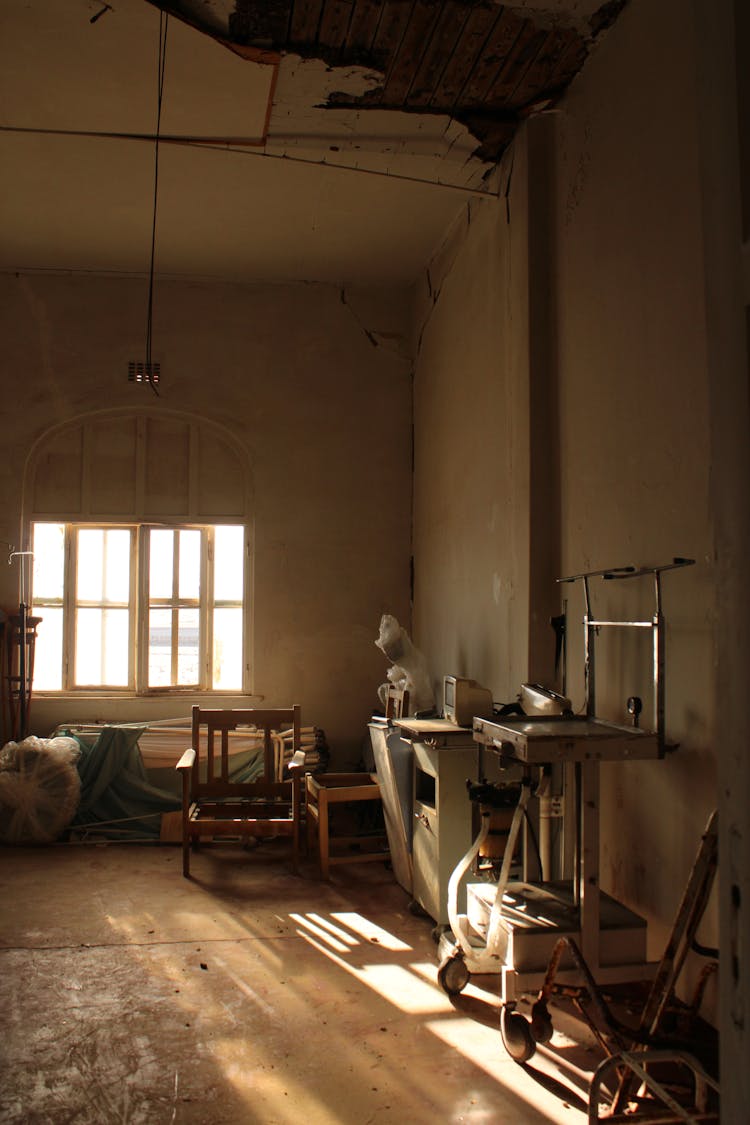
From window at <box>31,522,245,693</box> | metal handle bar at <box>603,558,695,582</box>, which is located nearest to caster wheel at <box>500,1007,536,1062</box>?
metal handle bar at <box>603,558,695,582</box>

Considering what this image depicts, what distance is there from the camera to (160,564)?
6.70m

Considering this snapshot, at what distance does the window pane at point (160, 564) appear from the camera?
22.0ft

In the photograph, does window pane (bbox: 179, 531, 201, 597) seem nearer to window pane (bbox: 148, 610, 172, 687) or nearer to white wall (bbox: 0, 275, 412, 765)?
window pane (bbox: 148, 610, 172, 687)

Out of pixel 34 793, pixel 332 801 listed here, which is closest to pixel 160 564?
pixel 34 793

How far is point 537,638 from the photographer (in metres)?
4.07

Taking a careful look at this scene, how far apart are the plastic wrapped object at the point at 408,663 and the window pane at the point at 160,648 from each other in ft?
6.85

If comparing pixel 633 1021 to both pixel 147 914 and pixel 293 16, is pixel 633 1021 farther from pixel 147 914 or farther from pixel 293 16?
pixel 293 16

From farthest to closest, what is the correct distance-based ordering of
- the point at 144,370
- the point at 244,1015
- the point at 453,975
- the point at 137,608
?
the point at 137,608
the point at 144,370
the point at 453,975
the point at 244,1015

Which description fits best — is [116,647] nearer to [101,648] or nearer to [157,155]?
[101,648]

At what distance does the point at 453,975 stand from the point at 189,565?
160 inches

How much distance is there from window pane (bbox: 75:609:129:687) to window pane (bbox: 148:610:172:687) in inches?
7.4

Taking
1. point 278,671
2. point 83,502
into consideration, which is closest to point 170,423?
point 83,502

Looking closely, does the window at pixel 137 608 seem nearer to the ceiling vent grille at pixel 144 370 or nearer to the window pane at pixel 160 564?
the window pane at pixel 160 564

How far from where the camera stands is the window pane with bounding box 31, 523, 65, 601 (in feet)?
21.7
